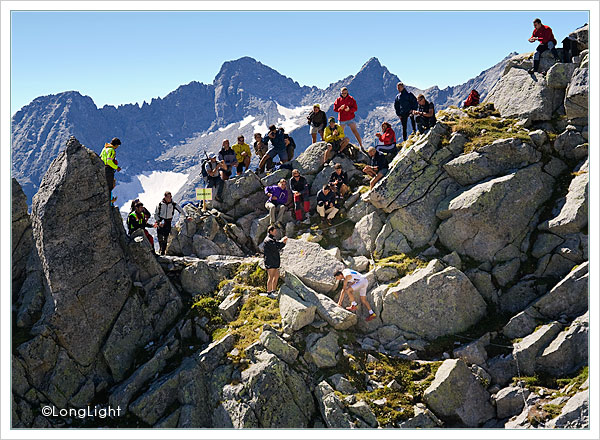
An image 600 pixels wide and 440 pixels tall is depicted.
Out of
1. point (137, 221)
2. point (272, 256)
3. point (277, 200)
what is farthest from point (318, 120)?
point (137, 221)

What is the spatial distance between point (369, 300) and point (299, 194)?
9.46m

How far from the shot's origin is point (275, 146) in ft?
121

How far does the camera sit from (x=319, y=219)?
3306 centimetres

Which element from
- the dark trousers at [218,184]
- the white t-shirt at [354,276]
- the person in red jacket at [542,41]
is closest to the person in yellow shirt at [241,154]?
the dark trousers at [218,184]

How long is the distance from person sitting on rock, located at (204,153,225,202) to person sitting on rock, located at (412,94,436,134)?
14273mm

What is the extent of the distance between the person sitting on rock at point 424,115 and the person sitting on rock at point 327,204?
281 inches

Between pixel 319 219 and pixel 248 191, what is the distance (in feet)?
20.6

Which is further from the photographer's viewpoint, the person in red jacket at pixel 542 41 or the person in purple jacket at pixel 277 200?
the person in purple jacket at pixel 277 200

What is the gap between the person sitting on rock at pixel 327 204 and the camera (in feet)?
105

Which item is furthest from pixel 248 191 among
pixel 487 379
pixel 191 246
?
pixel 487 379

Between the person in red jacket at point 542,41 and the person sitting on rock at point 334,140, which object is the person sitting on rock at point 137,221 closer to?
the person sitting on rock at point 334,140

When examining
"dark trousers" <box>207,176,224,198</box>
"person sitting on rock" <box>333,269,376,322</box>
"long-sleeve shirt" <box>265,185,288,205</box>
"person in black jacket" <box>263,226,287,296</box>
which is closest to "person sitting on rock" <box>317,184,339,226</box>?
"long-sleeve shirt" <box>265,185,288,205</box>

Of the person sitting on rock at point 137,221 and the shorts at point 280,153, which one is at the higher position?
the shorts at point 280,153

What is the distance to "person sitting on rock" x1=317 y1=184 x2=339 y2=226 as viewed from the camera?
32.0 m
